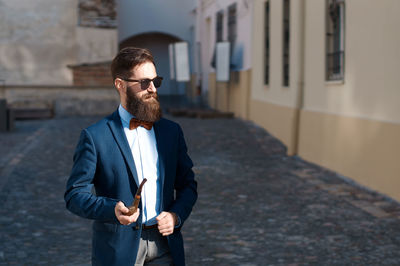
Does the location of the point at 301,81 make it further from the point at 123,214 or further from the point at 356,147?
the point at 123,214

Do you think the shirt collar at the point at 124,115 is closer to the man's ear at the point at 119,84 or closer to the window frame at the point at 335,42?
the man's ear at the point at 119,84

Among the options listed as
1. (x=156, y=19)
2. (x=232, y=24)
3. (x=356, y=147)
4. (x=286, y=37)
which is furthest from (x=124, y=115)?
(x=156, y=19)

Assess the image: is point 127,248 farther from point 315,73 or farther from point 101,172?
point 315,73

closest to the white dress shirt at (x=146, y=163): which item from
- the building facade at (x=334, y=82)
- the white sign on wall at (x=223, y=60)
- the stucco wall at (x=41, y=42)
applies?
the building facade at (x=334, y=82)

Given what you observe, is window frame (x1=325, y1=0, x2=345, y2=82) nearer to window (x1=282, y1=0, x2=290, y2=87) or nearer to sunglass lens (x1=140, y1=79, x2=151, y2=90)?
window (x1=282, y1=0, x2=290, y2=87)

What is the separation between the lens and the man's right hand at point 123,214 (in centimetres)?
217

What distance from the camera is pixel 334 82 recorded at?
29.9 ft

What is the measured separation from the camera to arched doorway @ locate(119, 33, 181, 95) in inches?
1089

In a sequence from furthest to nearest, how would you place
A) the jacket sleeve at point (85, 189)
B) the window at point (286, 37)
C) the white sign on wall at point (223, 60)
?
the white sign on wall at point (223, 60) < the window at point (286, 37) < the jacket sleeve at point (85, 189)

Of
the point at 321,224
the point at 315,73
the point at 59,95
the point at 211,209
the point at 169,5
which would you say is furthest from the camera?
the point at 169,5

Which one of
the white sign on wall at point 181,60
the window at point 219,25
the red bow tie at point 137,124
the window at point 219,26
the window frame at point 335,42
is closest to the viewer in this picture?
the red bow tie at point 137,124

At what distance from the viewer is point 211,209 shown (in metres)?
6.66

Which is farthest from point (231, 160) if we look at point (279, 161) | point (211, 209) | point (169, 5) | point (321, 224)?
point (169, 5)

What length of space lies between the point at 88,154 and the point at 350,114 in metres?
6.61
